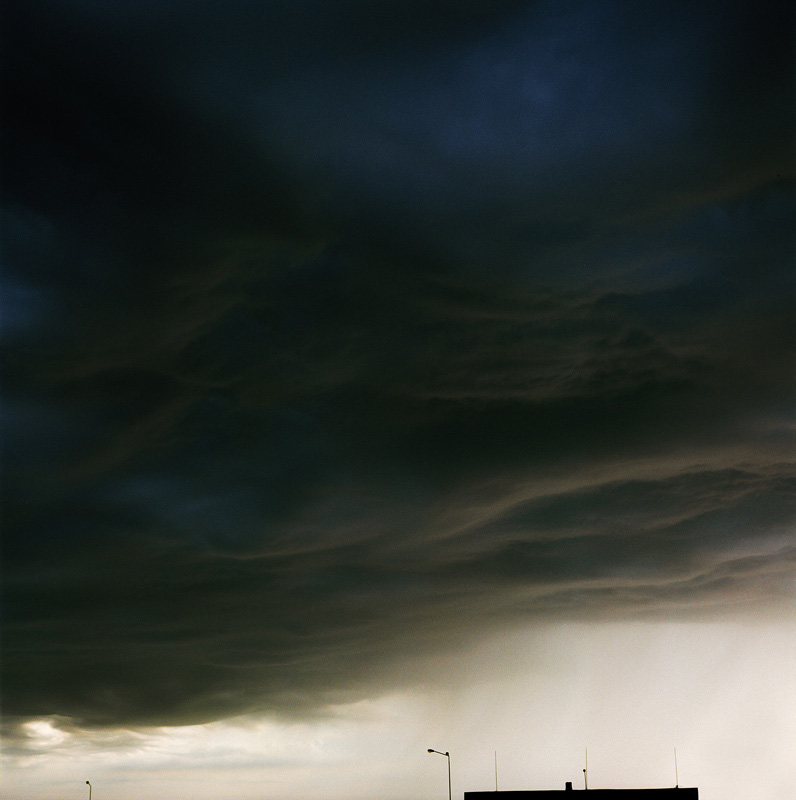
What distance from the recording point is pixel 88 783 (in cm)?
11169

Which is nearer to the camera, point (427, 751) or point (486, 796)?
point (427, 751)

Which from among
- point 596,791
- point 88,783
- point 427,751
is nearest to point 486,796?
point 596,791

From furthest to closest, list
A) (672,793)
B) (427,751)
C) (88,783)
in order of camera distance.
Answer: (88,783) → (672,793) → (427,751)

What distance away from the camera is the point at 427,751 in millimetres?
77000

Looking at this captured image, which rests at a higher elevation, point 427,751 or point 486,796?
point 427,751

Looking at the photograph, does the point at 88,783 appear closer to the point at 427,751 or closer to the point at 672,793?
the point at 427,751

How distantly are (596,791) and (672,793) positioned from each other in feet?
37.6

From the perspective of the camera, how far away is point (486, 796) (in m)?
94.2

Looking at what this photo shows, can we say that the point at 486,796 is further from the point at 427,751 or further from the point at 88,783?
the point at 88,783

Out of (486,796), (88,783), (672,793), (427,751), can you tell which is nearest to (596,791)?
(672,793)

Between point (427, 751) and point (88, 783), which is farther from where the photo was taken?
point (88, 783)

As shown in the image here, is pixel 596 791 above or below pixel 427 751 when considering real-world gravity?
below

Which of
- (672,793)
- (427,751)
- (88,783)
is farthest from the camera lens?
(88,783)

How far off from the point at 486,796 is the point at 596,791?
58.5 feet
